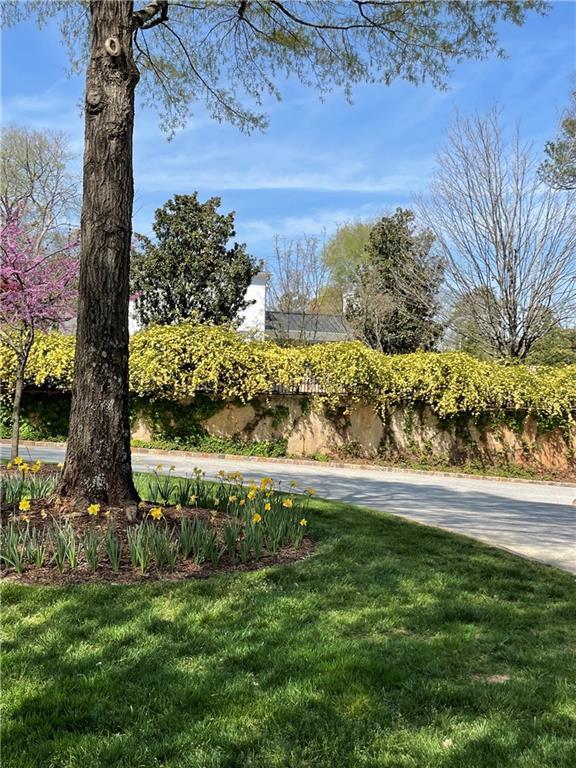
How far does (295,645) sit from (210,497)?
9.33 ft

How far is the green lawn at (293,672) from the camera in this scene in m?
2.02

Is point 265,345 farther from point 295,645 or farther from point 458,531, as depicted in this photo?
point 295,645

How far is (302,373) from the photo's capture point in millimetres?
13891

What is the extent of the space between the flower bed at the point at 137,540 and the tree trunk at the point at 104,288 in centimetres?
30

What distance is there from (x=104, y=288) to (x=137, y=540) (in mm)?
1910

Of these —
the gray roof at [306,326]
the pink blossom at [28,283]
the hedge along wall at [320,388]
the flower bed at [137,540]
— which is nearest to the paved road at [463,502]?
the hedge along wall at [320,388]

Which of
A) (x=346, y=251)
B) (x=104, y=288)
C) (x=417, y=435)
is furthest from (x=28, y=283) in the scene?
(x=346, y=251)

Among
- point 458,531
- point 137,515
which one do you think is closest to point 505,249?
point 458,531

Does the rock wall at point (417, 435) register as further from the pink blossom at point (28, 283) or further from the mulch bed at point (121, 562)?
the mulch bed at point (121, 562)

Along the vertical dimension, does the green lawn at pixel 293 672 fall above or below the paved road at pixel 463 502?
above

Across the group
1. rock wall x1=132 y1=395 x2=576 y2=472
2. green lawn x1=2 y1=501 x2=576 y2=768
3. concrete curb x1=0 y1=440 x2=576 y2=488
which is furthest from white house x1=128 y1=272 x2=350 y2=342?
green lawn x1=2 y1=501 x2=576 y2=768

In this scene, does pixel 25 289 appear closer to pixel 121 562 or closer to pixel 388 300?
pixel 121 562

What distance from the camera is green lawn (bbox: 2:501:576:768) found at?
2.02 metres

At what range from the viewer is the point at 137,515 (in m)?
4.43
